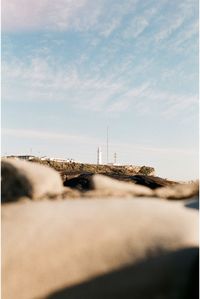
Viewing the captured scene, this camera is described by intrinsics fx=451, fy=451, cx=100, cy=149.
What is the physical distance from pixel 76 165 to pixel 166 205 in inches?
1818

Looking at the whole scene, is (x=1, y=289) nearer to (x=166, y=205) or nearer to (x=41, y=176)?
(x=41, y=176)

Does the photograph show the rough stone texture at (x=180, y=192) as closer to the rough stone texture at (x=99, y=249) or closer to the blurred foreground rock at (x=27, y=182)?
the rough stone texture at (x=99, y=249)

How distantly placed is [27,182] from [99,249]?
954 mm


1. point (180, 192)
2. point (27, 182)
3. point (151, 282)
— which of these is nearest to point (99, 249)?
point (151, 282)

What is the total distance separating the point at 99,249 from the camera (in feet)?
11.5

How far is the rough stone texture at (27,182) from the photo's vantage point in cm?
402

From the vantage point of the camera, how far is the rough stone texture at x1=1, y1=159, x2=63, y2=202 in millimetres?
4016

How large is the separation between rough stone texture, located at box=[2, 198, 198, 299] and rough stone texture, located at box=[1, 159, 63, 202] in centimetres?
20

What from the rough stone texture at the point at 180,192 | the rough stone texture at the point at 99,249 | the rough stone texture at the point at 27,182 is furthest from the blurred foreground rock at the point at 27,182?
the rough stone texture at the point at 180,192

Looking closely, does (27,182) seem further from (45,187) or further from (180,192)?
(180,192)

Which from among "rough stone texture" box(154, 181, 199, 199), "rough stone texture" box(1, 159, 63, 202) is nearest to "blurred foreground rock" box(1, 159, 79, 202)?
"rough stone texture" box(1, 159, 63, 202)

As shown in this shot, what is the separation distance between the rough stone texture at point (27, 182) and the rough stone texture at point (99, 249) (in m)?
0.20

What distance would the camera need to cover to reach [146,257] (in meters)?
3.40

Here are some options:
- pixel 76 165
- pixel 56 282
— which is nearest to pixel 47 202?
pixel 56 282
